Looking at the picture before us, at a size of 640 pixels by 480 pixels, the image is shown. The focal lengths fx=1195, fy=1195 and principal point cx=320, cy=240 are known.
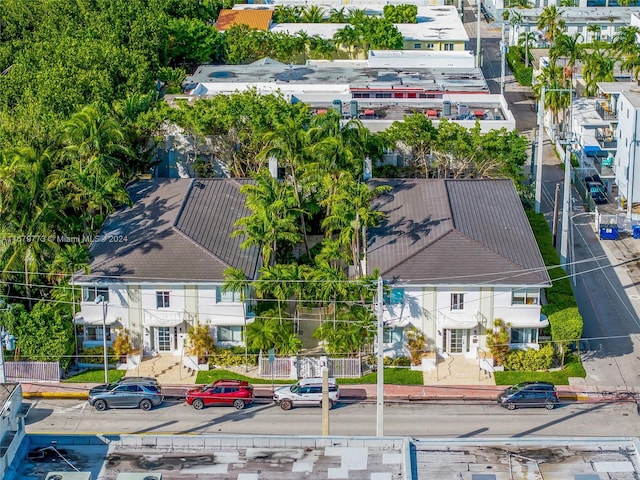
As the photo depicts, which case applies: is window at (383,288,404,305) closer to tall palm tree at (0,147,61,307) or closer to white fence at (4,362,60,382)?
white fence at (4,362,60,382)

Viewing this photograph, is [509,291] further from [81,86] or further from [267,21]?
[267,21]

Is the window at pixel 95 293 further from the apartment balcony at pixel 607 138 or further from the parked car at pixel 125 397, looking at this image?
the apartment balcony at pixel 607 138

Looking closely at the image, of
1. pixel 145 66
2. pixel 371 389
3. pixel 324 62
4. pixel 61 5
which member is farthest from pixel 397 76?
pixel 371 389

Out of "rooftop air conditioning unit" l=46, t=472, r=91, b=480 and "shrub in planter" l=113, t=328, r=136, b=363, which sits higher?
"rooftop air conditioning unit" l=46, t=472, r=91, b=480

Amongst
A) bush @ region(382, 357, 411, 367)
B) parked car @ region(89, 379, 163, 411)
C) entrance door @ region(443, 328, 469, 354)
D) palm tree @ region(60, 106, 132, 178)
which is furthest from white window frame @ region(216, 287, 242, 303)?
palm tree @ region(60, 106, 132, 178)

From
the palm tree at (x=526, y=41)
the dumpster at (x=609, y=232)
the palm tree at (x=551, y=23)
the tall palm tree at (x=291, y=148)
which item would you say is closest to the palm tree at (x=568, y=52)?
the palm tree at (x=551, y=23)

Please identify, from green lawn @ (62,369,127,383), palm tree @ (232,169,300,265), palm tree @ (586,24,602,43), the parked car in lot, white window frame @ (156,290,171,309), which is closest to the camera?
green lawn @ (62,369,127,383)

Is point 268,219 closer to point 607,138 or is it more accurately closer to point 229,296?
point 229,296
